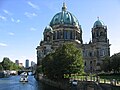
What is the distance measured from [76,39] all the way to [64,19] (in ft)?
32.7

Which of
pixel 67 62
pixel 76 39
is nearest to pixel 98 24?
pixel 76 39

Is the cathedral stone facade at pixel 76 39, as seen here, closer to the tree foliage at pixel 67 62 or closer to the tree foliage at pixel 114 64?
the tree foliage at pixel 114 64

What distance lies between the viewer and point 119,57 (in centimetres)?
7444

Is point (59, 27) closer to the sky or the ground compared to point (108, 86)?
closer to the sky

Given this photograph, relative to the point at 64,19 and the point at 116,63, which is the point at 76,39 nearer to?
the point at 64,19

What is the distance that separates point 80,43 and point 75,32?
16.7 feet

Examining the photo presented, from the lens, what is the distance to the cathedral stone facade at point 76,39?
111125 mm

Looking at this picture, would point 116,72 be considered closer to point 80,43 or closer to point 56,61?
point 56,61

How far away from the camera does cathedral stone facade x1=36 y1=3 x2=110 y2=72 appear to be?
11112cm

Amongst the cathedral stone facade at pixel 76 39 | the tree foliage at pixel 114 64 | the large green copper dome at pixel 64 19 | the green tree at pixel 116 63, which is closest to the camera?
the green tree at pixel 116 63

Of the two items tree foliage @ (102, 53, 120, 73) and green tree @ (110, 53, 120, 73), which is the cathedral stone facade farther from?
green tree @ (110, 53, 120, 73)

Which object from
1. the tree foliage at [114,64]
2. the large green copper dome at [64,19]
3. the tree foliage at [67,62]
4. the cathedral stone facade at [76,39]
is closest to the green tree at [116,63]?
the tree foliage at [114,64]

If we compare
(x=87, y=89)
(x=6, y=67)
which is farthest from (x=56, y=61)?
(x=6, y=67)

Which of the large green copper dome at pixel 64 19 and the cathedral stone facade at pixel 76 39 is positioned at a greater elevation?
the large green copper dome at pixel 64 19
